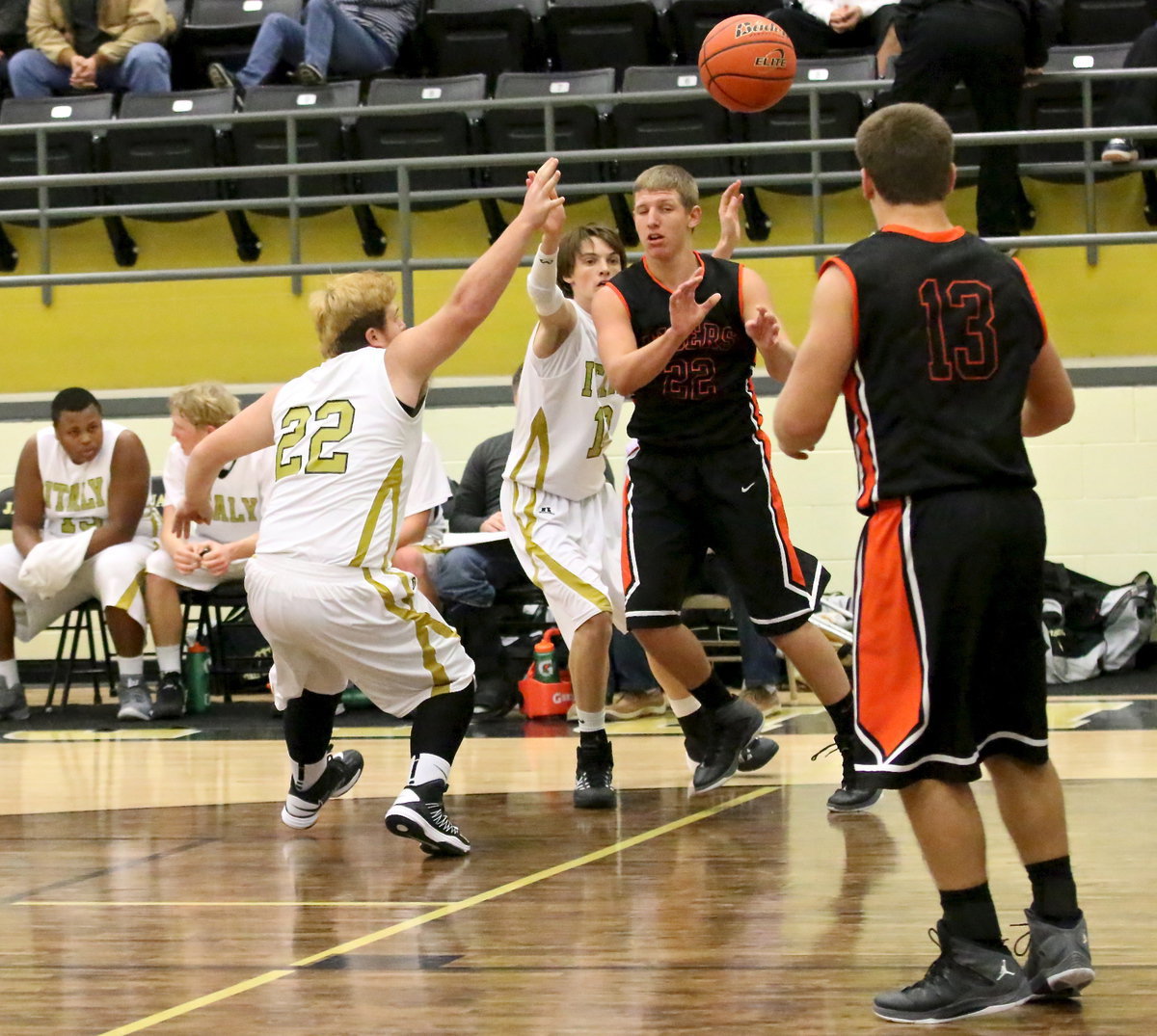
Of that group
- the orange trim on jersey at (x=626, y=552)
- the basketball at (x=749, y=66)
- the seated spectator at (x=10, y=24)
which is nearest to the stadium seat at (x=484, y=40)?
the seated spectator at (x=10, y=24)

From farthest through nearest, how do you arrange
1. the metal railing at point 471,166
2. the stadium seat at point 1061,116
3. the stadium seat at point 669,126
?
the stadium seat at point 669,126, the stadium seat at point 1061,116, the metal railing at point 471,166

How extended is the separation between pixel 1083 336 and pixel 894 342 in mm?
6499

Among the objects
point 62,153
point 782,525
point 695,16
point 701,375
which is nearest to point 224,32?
point 62,153

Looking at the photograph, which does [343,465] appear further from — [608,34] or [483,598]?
[608,34]

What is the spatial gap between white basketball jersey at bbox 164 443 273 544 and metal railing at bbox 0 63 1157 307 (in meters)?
1.45

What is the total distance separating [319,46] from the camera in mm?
10469

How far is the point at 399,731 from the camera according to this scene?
24.1ft

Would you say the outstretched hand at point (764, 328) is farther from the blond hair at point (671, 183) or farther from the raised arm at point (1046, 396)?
A: the blond hair at point (671, 183)

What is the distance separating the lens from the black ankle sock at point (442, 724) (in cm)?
462

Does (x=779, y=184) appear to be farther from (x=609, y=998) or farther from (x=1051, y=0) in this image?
(x=609, y=998)

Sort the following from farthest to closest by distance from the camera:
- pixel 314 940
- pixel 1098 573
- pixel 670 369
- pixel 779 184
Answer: pixel 779 184 → pixel 1098 573 → pixel 670 369 → pixel 314 940

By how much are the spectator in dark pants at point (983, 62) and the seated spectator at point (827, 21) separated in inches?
47.4

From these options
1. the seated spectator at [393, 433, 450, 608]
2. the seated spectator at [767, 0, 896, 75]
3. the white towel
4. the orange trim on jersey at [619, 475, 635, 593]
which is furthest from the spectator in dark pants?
the white towel

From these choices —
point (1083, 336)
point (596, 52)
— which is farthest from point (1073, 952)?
point (596, 52)
